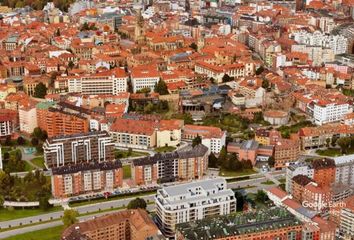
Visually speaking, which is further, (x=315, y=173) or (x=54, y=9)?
(x=54, y=9)

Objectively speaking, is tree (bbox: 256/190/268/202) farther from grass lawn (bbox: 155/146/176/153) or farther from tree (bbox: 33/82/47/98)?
tree (bbox: 33/82/47/98)

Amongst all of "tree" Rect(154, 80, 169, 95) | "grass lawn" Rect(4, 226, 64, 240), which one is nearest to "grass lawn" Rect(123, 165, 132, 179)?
"grass lawn" Rect(4, 226, 64, 240)

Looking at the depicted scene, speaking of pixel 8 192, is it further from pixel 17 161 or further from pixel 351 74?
pixel 351 74

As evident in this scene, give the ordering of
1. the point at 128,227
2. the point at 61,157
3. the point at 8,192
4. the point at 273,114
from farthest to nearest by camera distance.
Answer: the point at 273,114
the point at 61,157
the point at 8,192
the point at 128,227

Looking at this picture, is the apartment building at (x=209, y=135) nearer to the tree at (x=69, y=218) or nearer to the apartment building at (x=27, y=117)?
the apartment building at (x=27, y=117)

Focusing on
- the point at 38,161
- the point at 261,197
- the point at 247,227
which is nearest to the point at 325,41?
the point at 261,197

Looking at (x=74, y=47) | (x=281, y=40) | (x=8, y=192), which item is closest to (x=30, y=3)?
(x=74, y=47)
